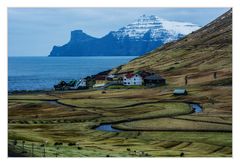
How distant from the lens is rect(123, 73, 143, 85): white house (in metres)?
13.6

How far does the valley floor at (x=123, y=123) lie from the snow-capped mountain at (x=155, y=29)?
3.79 feet

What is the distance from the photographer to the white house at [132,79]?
13.6 meters

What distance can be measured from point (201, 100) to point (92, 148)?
2.51 m

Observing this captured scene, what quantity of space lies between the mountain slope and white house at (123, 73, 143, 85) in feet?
0.46

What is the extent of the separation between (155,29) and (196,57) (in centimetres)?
107

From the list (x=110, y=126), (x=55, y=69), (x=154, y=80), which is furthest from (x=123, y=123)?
(x=55, y=69)

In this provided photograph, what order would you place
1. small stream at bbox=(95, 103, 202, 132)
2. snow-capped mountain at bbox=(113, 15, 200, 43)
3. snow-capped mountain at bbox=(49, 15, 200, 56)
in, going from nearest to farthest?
small stream at bbox=(95, 103, 202, 132) < snow-capped mountain at bbox=(113, 15, 200, 43) < snow-capped mountain at bbox=(49, 15, 200, 56)

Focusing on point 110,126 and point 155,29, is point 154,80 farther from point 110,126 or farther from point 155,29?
point 110,126

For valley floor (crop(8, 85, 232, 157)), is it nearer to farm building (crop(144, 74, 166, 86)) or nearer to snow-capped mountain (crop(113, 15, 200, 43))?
farm building (crop(144, 74, 166, 86))

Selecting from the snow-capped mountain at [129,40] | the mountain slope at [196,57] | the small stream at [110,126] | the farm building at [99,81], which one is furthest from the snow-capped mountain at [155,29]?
the small stream at [110,126]

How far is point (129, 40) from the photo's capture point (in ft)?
45.0

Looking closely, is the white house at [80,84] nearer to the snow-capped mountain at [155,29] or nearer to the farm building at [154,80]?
the snow-capped mountain at [155,29]

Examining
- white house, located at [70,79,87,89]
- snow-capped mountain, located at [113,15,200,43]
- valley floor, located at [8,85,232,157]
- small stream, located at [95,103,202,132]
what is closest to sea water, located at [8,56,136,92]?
white house, located at [70,79,87,89]
